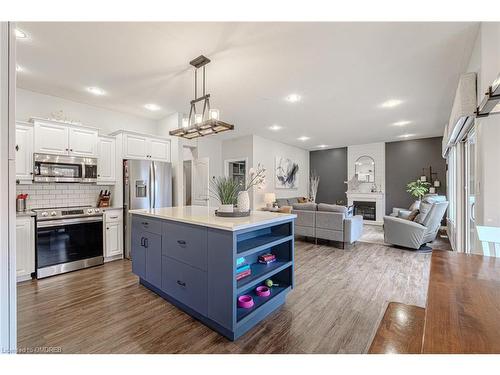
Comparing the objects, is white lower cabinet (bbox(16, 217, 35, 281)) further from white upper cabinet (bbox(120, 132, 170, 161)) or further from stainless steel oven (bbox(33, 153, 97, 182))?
white upper cabinet (bbox(120, 132, 170, 161))

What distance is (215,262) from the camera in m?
1.78

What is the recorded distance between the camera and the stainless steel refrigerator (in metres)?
3.79

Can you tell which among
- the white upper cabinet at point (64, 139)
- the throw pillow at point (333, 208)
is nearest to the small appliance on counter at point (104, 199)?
the white upper cabinet at point (64, 139)

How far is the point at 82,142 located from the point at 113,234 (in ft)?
4.99

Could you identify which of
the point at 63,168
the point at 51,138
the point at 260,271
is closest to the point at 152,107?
the point at 51,138

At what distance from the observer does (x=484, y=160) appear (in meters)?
1.92

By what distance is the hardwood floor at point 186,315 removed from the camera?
5.61 feet

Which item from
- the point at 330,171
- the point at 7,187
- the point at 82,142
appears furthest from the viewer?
the point at 330,171

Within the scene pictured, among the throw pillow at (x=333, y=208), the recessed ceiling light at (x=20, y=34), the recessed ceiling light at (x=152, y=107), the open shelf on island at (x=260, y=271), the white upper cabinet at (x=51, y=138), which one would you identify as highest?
the recessed ceiling light at (x=152, y=107)

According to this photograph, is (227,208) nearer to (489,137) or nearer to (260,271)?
(260,271)

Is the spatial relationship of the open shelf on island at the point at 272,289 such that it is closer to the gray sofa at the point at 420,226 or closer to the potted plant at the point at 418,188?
the gray sofa at the point at 420,226

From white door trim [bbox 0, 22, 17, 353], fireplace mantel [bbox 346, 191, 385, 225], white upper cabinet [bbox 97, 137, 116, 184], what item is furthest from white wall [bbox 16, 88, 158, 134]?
fireplace mantel [bbox 346, 191, 385, 225]

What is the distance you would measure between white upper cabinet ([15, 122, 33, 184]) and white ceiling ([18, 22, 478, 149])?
688 mm

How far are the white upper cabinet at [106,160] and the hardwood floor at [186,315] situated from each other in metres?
1.46
